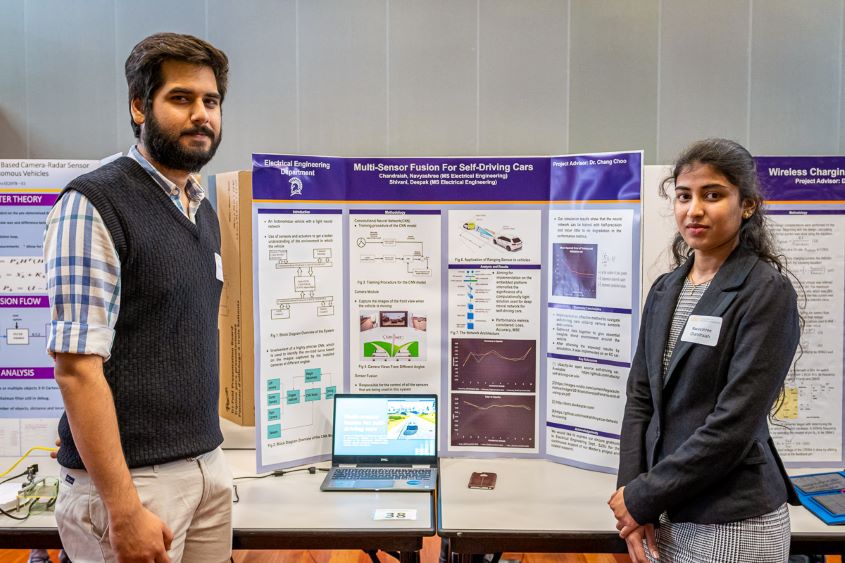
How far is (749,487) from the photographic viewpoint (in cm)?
143

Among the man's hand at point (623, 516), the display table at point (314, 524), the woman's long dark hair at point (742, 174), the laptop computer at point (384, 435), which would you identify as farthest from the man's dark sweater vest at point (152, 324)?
the woman's long dark hair at point (742, 174)

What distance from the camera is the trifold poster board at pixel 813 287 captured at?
2217 mm

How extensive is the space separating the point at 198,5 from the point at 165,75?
2.67 meters

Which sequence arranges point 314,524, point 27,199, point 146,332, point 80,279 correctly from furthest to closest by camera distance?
1. point 27,199
2. point 314,524
3. point 146,332
4. point 80,279

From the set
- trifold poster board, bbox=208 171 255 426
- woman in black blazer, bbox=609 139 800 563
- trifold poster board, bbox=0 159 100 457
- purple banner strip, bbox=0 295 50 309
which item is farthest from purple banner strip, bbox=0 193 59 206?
woman in black blazer, bbox=609 139 800 563

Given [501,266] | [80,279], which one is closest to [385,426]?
[501,266]

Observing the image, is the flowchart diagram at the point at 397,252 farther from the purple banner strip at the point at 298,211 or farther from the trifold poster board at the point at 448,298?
the purple banner strip at the point at 298,211

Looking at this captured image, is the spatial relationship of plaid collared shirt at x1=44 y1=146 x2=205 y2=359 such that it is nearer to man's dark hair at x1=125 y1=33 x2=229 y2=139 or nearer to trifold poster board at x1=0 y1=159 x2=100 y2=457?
man's dark hair at x1=125 y1=33 x2=229 y2=139

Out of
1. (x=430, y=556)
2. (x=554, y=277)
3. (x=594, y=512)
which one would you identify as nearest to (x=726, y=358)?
(x=594, y=512)

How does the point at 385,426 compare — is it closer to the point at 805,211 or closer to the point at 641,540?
the point at 641,540

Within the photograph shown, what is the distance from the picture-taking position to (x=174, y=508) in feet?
4.58

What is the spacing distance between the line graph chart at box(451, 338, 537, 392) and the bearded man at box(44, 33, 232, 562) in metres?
1.11

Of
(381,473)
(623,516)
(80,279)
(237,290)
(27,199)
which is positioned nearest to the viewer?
(80,279)

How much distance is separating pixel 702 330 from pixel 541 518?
84 cm
